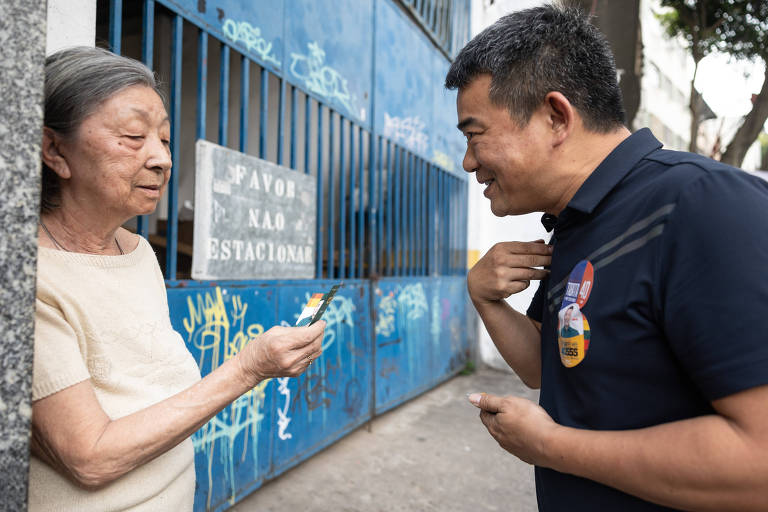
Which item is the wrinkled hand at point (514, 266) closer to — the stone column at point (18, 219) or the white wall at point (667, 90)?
the stone column at point (18, 219)

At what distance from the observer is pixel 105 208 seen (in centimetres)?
128

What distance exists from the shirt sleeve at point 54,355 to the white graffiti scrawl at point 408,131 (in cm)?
416

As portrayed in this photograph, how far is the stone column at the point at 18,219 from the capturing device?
69 centimetres

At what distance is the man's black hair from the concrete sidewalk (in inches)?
111

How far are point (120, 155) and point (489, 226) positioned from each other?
6761 mm

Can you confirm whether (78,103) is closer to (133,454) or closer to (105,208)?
(105,208)

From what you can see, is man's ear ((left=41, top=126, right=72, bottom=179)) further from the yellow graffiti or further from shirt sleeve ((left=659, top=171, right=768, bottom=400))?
the yellow graffiti

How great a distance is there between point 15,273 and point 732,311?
3.40ft

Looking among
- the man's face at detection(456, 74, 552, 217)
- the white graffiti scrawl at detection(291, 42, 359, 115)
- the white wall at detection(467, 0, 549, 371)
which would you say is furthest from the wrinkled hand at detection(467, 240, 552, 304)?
the white wall at detection(467, 0, 549, 371)

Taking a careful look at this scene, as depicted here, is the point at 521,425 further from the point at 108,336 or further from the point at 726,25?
the point at 726,25

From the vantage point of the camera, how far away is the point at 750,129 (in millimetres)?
7848

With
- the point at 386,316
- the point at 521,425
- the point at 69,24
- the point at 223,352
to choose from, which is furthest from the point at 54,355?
the point at 386,316

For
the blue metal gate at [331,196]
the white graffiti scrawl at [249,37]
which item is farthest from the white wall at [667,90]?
the white graffiti scrawl at [249,37]

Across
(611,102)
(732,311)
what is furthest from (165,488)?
(611,102)
